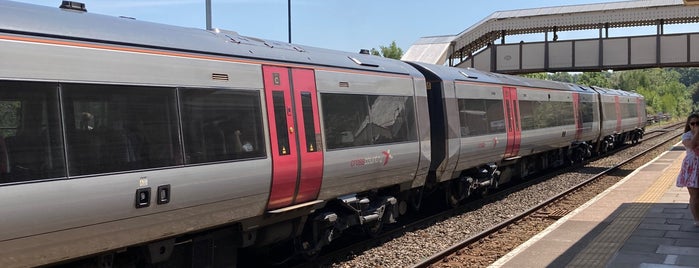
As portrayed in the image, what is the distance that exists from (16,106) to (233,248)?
2804 mm

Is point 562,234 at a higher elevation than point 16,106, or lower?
lower

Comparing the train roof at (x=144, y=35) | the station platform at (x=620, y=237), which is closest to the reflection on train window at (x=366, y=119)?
the train roof at (x=144, y=35)

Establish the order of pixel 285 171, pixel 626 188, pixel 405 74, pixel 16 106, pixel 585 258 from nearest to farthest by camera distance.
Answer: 1. pixel 16 106
2. pixel 285 171
3. pixel 585 258
4. pixel 405 74
5. pixel 626 188

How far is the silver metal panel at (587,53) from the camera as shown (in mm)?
26859

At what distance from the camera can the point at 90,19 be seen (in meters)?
4.59

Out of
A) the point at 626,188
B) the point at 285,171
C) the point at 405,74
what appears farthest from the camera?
the point at 626,188

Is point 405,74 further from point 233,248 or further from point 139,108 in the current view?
point 139,108

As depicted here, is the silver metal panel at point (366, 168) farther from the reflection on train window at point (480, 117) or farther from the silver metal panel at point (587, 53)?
the silver metal panel at point (587, 53)

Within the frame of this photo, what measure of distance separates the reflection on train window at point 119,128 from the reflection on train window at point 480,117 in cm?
644

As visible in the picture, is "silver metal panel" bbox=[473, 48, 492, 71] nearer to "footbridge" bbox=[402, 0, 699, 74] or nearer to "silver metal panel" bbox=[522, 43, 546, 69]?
"footbridge" bbox=[402, 0, 699, 74]

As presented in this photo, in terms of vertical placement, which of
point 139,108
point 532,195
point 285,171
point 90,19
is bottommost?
point 532,195

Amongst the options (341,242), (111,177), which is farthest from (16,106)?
(341,242)

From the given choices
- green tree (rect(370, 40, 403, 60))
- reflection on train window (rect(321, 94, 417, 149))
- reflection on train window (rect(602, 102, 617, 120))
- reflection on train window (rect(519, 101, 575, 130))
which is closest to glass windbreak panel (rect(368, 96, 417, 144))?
reflection on train window (rect(321, 94, 417, 149))

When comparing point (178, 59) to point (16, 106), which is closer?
point (16, 106)
